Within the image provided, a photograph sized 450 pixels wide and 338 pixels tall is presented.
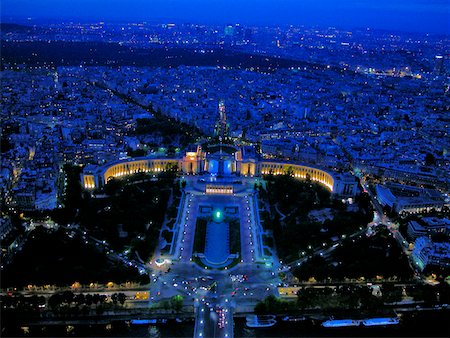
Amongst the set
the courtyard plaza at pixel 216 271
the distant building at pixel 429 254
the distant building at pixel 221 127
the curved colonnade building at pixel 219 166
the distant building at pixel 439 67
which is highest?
the distant building at pixel 439 67

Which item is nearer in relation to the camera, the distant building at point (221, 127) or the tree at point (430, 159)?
the tree at point (430, 159)

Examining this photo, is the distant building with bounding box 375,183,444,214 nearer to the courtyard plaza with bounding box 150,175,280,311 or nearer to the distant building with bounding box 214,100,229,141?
the courtyard plaza with bounding box 150,175,280,311

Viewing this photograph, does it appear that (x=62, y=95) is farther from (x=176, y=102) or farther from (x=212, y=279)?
(x=212, y=279)

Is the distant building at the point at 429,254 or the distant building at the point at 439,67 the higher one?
the distant building at the point at 439,67

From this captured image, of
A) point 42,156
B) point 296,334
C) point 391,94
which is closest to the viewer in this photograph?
point 296,334

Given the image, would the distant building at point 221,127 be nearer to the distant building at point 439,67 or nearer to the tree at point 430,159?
the tree at point 430,159

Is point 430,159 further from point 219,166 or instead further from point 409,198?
point 219,166

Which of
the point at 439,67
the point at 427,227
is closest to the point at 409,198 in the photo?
the point at 427,227

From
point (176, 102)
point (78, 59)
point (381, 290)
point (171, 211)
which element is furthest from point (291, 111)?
point (78, 59)

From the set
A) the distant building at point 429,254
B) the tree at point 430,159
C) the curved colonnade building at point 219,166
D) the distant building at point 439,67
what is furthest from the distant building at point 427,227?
the distant building at point 439,67
